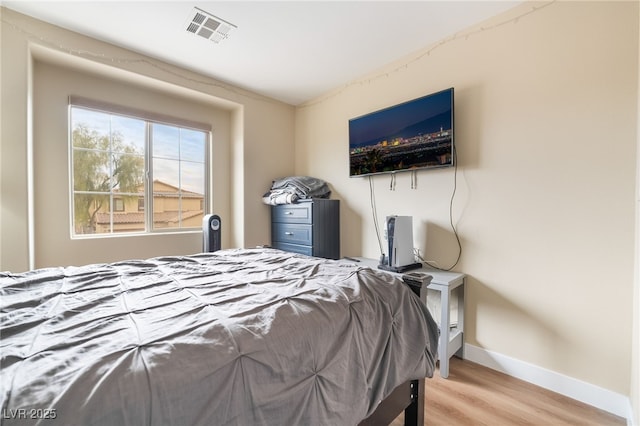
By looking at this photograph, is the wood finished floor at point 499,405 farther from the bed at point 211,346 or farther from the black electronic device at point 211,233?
the black electronic device at point 211,233

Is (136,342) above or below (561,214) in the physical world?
below

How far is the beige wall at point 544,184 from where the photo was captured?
1562 mm

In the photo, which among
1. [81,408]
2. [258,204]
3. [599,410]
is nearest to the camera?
[81,408]

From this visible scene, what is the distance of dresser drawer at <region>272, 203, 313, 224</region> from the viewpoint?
2.91 m

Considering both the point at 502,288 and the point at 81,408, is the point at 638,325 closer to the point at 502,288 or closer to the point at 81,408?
the point at 502,288

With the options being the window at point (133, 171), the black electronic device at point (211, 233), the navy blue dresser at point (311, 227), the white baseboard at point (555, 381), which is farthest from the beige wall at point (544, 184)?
the window at point (133, 171)

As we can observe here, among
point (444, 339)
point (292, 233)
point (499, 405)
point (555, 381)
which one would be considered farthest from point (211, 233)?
point (555, 381)

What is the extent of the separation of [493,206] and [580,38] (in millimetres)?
1092

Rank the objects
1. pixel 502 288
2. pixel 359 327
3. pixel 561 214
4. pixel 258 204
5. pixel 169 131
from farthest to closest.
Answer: pixel 258 204 < pixel 169 131 < pixel 502 288 < pixel 561 214 < pixel 359 327

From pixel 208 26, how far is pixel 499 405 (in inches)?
125

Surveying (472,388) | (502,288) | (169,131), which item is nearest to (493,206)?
(502,288)

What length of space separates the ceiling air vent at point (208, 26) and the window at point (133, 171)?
109cm

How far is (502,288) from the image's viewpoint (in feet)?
6.50

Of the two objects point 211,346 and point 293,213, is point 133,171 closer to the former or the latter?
point 293,213
